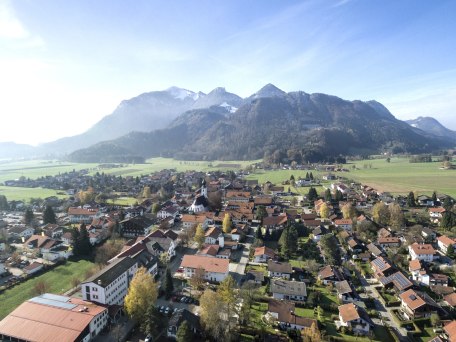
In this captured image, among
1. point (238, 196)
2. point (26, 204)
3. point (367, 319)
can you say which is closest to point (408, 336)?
point (367, 319)

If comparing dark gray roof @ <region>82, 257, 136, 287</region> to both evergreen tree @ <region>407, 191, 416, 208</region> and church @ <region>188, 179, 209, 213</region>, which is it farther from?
evergreen tree @ <region>407, 191, 416, 208</region>

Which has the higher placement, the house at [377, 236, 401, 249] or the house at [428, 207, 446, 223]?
the house at [428, 207, 446, 223]

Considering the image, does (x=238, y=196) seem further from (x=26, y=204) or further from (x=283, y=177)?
(x=26, y=204)

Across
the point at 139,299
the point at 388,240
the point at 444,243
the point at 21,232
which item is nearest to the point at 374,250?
the point at 388,240

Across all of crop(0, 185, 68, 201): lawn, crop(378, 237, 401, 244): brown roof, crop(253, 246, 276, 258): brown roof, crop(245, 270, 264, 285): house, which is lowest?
crop(245, 270, 264, 285): house

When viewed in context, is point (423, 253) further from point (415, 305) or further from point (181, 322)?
point (181, 322)

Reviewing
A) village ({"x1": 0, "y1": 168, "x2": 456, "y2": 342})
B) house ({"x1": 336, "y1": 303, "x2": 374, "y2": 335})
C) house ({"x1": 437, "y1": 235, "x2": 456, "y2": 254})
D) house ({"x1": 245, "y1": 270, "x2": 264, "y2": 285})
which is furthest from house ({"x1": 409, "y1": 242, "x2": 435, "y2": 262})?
house ({"x1": 245, "y1": 270, "x2": 264, "y2": 285})
